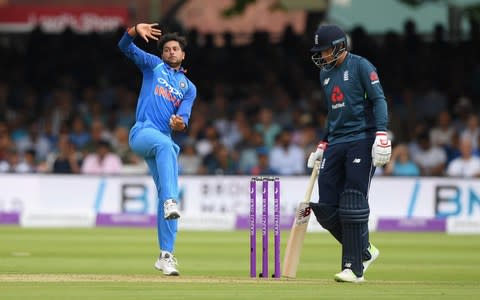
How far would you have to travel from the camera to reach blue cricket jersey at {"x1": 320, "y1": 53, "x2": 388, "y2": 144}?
9.66 m

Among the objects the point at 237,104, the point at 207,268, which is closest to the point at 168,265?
the point at 207,268

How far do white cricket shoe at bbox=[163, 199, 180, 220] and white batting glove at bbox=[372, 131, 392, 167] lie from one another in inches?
62.6

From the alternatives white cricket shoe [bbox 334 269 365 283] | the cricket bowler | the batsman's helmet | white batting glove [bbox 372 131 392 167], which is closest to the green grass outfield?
white cricket shoe [bbox 334 269 365 283]

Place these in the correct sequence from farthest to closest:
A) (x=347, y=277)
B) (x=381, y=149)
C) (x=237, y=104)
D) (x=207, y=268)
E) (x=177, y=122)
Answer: (x=237, y=104)
(x=207, y=268)
(x=177, y=122)
(x=347, y=277)
(x=381, y=149)

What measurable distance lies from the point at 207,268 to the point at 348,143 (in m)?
2.42

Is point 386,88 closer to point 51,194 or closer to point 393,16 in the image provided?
point 393,16

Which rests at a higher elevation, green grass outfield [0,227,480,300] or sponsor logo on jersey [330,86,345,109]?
sponsor logo on jersey [330,86,345,109]

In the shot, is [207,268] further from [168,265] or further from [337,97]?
[337,97]

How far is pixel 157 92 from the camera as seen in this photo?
10.2 meters

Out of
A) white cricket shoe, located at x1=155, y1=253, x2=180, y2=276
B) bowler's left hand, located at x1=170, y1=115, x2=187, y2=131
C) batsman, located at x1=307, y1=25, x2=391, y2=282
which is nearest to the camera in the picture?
batsman, located at x1=307, y1=25, x2=391, y2=282

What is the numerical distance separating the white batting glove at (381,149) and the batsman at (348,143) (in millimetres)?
43

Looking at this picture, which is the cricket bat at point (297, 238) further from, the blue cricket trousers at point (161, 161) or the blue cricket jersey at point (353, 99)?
the blue cricket trousers at point (161, 161)

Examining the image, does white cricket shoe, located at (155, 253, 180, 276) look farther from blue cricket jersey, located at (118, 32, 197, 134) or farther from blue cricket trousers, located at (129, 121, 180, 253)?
blue cricket jersey, located at (118, 32, 197, 134)

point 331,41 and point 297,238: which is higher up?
point 331,41
